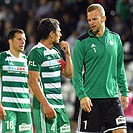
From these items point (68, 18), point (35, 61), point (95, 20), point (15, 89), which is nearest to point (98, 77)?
point (95, 20)

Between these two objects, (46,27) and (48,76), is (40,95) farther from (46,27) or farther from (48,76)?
(46,27)

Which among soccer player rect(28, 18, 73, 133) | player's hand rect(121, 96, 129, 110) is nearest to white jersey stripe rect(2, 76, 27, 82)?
soccer player rect(28, 18, 73, 133)

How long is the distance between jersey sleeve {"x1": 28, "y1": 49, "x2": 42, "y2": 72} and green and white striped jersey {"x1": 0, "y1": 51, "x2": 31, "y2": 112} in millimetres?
740

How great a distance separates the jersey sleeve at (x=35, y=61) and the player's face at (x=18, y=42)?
101cm

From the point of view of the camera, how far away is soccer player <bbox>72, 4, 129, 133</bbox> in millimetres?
7855

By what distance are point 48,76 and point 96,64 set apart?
63 centimetres

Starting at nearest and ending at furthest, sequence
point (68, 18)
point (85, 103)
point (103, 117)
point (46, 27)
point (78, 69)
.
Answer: point (85, 103), point (78, 69), point (103, 117), point (46, 27), point (68, 18)

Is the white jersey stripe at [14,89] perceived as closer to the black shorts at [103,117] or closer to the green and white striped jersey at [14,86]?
the green and white striped jersey at [14,86]

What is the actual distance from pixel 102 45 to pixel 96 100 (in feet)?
2.29

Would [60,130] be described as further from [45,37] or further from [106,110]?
[45,37]

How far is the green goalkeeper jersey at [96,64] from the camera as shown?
7.86m

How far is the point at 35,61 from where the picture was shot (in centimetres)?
792

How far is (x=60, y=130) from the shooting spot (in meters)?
7.91

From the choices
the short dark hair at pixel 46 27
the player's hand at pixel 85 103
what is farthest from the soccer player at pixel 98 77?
the short dark hair at pixel 46 27
